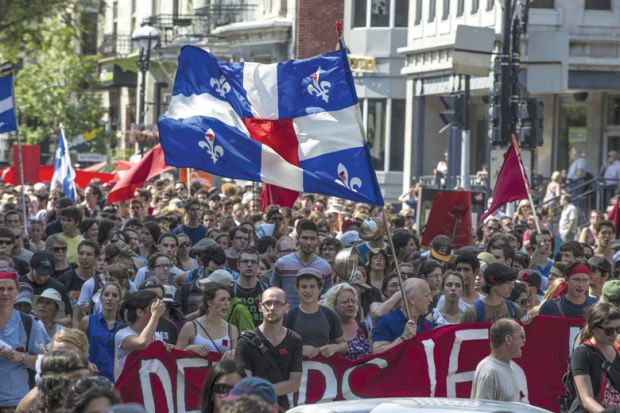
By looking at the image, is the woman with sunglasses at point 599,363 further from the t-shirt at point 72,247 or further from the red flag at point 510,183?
the red flag at point 510,183

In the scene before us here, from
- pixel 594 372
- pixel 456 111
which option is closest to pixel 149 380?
pixel 594 372

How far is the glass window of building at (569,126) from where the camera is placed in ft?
115

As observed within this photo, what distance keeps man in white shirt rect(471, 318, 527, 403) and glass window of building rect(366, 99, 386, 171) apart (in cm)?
3249

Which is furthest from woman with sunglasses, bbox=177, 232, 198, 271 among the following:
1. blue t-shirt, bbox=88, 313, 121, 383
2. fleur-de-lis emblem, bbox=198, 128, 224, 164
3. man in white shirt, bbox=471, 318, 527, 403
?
man in white shirt, bbox=471, 318, 527, 403

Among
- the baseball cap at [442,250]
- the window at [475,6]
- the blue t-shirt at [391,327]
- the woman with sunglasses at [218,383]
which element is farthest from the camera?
the window at [475,6]

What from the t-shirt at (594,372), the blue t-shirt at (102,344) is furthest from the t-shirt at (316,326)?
the t-shirt at (594,372)

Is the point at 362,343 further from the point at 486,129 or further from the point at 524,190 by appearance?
the point at 486,129

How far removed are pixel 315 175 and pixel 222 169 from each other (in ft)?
2.46

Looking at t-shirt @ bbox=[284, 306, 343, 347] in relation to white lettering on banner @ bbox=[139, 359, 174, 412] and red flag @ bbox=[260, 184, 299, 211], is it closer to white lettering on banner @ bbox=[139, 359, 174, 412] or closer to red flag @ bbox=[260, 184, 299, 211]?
white lettering on banner @ bbox=[139, 359, 174, 412]

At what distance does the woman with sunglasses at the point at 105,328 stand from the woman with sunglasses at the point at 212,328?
493 mm

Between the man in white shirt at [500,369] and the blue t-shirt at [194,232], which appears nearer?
the man in white shirt at [500,369]

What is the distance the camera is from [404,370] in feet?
36.3

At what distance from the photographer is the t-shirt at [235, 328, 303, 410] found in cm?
1017

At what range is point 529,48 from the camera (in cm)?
3244
